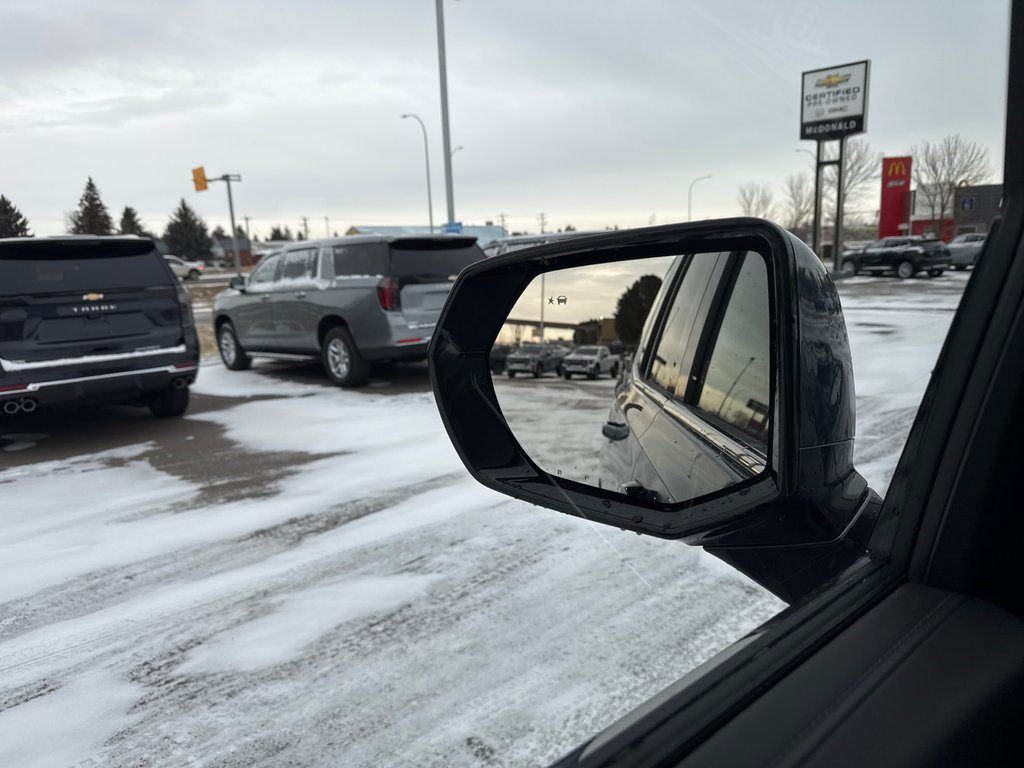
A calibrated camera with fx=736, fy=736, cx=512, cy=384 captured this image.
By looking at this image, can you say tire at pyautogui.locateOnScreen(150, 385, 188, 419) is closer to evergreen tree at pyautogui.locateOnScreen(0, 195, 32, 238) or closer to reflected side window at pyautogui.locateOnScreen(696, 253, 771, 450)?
evergreen tree at pyautogui.locateOnScreen(0, 195, 32, 238)

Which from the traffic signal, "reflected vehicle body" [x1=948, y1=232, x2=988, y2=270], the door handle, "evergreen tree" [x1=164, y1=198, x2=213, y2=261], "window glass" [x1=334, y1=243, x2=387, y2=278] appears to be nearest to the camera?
"reflected vehicle body" [x1=948, y1=232, x2=988, y2=270]

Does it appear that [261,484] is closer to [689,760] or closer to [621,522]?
[621,522]

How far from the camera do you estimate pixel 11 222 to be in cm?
691

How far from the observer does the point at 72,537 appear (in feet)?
14.3

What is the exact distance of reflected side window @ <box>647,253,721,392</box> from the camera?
5.32ft

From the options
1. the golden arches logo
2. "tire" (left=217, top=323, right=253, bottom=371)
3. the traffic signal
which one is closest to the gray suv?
"tire" (left=217, top=323, right=253, bottom=371)

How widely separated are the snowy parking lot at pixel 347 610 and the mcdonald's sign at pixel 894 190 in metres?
0.21

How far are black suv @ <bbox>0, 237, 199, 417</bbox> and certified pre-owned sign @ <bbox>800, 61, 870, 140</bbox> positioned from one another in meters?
6.56

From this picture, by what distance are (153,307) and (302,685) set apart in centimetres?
558

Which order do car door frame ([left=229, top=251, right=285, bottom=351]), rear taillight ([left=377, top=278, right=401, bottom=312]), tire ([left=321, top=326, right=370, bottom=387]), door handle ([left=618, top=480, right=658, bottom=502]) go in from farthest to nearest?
car door frame ([left=229, top=251, right=285, bottom=351]), tire ([left=321, top=326, right=370, bottom=387]), rear taillight ([left=377, top=278, right=401, bottom=312]), door handle ([left=618, top=480, right=658, bottom=502])

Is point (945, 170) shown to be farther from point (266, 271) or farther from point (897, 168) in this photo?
point (266, 271)

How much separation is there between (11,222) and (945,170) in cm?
790

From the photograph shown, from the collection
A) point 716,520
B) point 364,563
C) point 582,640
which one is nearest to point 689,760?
point 716,520

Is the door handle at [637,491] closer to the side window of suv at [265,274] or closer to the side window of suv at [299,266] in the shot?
the side window of suv at [299,266]
